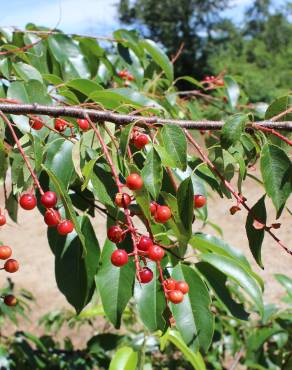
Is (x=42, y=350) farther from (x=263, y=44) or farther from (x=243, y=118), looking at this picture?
(x=263, y=44)

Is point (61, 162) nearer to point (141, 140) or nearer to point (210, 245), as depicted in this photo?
point (141, 140)

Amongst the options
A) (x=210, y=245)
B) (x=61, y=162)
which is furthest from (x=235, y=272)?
(x=61, y=162)

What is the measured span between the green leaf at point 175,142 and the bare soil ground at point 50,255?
2.90m

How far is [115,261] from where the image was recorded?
2.20 feet

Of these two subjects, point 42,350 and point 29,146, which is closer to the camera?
point 29,146

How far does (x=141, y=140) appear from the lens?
0.77 m

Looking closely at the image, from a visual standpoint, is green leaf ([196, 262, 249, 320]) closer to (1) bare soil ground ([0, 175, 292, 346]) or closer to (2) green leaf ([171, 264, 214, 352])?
(2) green leaf ([171, 264, 214, 352])

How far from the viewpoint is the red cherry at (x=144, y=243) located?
0.67 meters

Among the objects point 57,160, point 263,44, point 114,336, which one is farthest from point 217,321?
point 263,44

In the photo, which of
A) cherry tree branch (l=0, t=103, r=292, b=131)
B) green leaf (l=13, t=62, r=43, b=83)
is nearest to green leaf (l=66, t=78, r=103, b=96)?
green leaf (l=13, t=62, r=43, b=83)

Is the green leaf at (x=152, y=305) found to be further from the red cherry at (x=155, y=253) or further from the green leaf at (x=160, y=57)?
the green leaf at (x=160, y=57)

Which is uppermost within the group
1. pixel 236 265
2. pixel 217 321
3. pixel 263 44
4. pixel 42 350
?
pixel 236 265

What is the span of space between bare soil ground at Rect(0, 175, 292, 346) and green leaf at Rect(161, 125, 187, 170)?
2.90m

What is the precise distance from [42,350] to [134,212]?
1274 mm
